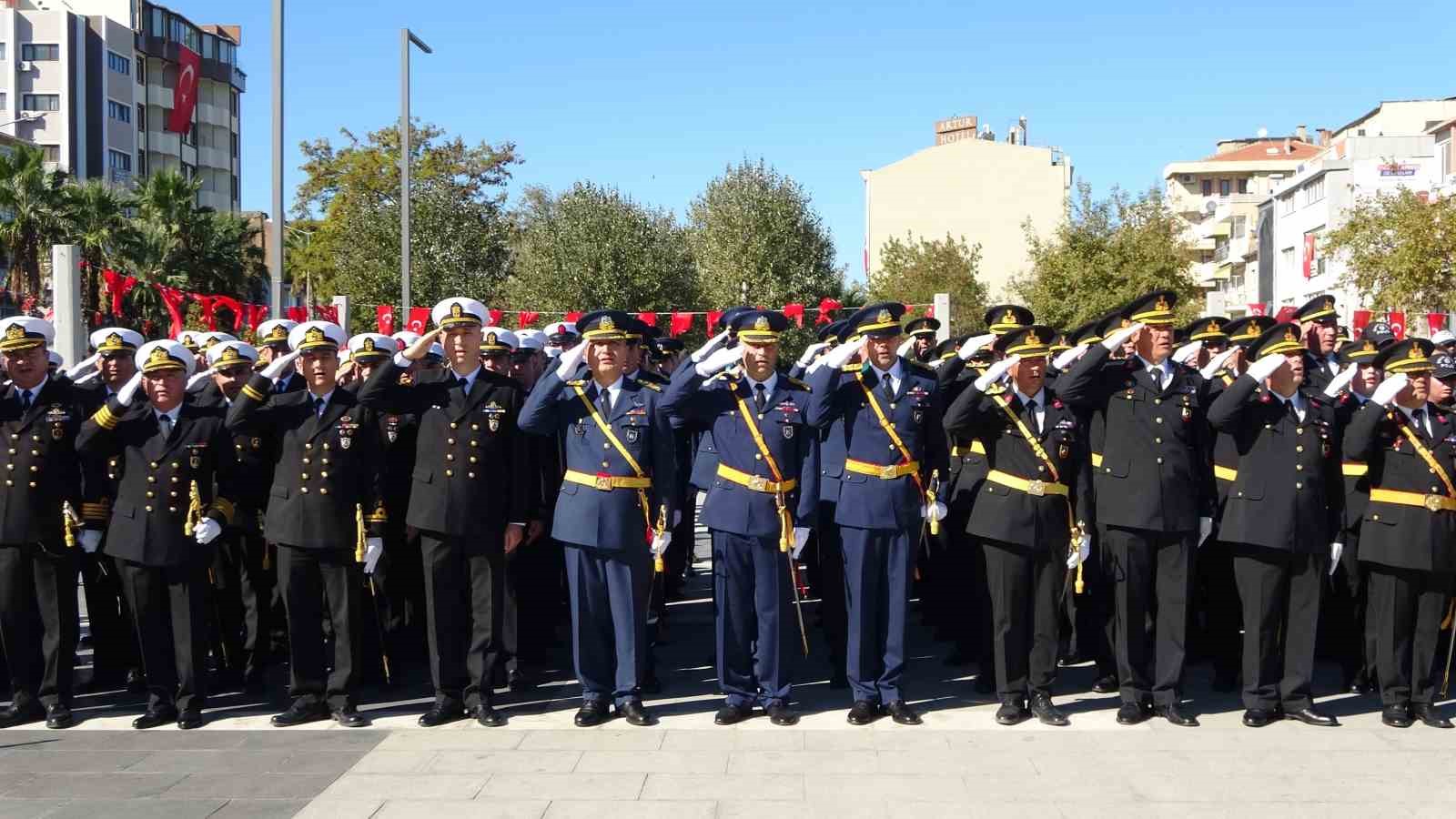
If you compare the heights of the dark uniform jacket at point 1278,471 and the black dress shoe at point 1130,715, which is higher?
the dark uniform jacket at point 1278,471

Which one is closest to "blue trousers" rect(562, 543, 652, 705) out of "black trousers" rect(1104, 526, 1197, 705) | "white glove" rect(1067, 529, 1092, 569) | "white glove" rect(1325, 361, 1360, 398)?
"white glove" rect(1067, 529, 1092, 569)

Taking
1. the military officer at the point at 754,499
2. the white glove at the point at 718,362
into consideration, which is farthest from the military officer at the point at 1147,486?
the white glove at the point at 718,362

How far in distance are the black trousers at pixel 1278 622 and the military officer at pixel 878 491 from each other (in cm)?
175

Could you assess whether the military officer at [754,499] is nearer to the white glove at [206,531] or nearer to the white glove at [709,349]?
the white glove at [709,349]

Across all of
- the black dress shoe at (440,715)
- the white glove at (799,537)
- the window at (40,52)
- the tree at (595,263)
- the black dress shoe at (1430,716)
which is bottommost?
the black dress shoe at (440,715)

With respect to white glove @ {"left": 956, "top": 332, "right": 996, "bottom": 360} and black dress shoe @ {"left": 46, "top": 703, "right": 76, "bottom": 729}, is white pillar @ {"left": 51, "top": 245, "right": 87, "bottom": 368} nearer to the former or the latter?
black dress shoe @ {"left": 46, "top": 703, "right": 76, "bottom": 729}

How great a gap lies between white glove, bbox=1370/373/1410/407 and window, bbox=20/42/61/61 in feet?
228

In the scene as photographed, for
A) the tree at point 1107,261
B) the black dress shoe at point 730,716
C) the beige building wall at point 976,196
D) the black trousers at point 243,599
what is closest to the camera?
the black dress shoe at point 730,716

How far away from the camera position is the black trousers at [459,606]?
771 cm

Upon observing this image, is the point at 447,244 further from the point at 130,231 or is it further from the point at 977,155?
the point at 977,155

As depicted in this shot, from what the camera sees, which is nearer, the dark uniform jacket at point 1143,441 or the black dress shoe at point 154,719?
the dark uniform jacket at point 1143,441

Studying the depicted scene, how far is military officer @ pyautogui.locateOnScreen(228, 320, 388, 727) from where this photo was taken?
7562 millimetres

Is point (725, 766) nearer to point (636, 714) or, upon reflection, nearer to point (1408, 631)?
point (636, 714)

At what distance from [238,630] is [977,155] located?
65230 millimetres
